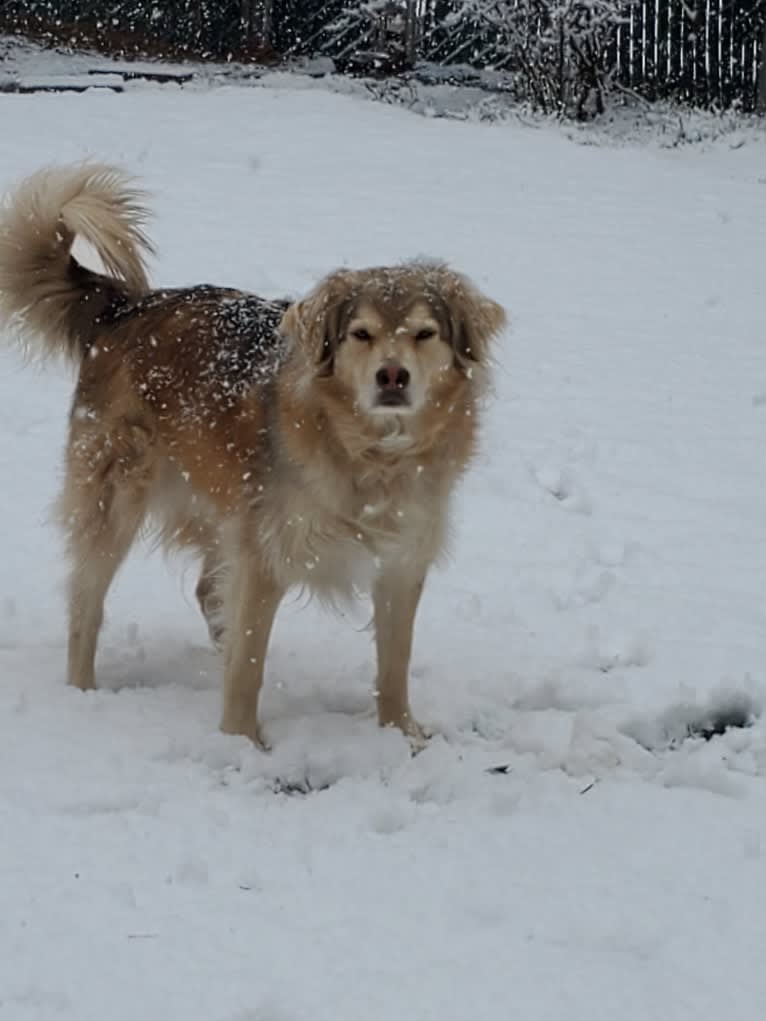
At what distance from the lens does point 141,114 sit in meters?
13.8

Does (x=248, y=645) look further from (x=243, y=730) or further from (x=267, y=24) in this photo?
(x=267, y=24)

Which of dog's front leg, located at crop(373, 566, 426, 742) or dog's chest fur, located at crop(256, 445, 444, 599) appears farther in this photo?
dog's front leg, located at crop(373, 566, 426, 742)

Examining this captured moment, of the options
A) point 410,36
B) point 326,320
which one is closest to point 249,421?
point 326,320

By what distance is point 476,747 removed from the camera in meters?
4.40

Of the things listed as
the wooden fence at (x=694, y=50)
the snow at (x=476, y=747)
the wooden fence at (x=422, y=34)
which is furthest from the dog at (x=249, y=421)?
the wooden fence at (x=694, y=50)

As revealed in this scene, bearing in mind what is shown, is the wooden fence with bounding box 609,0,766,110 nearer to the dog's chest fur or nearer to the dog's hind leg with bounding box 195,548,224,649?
the dog's hind leg with bounding box 195,548,224,649

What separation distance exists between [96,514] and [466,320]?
1546 mm

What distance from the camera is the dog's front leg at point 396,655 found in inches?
180

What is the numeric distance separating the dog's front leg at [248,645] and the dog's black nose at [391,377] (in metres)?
0.80

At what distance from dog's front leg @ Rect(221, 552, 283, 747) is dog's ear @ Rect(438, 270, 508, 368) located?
958 millimetres

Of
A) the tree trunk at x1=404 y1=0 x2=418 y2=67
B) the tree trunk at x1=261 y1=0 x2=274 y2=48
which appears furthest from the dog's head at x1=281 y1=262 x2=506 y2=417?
the tree trunk at x1=261 y1=0 x2=274 y2=48

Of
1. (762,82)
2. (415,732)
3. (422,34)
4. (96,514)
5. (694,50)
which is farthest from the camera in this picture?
(422,34)

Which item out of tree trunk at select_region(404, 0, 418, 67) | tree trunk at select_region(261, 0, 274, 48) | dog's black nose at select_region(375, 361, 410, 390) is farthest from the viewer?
tree trunk at select_region(261, 0, 274, 48)

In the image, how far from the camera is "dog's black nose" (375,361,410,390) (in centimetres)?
396
